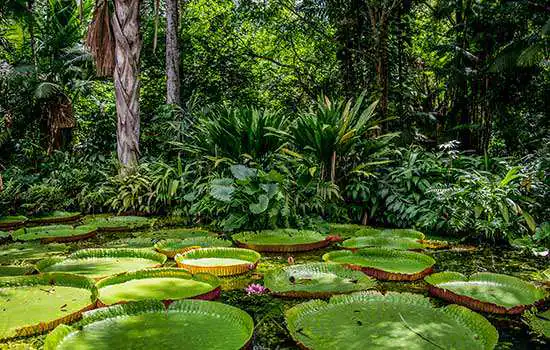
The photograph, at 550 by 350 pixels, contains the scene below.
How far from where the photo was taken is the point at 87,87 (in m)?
8.52

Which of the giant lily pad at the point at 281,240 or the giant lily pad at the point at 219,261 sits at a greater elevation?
the giant lily pad at the point at 281,240

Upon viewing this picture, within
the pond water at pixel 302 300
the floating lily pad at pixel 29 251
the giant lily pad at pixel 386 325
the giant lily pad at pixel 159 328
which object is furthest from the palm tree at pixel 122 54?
the giant lily pad at pixel 386 325

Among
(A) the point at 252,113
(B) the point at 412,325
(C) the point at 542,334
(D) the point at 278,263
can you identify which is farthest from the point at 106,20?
(C) the point at 542,334

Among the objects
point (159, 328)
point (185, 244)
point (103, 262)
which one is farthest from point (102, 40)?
point (159, 328)

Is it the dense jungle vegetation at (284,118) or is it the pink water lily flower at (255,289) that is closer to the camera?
the pink water lily flower at (255,289)

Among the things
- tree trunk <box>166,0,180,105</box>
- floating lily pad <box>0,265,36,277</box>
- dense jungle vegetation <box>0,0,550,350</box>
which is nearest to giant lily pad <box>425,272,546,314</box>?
dense jungle vegetation <box>0,0,550,350</box>

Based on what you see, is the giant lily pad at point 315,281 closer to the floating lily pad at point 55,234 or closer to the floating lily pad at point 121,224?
the floating lily pad at point 55,234

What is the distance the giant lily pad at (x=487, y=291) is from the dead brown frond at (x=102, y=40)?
4.99 meters

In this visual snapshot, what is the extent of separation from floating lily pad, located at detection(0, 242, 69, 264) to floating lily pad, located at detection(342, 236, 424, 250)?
91.0 inches

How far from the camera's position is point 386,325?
5.50 feet

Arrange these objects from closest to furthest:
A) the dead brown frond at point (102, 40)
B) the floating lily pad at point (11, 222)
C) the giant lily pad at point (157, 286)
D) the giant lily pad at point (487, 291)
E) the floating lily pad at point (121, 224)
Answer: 1. the giant lily pad at point (487, 291)
2. the giant lily pad at point (157, 286)
3. the floating lily pad at point (121, 224)
4. the floating lily pad at point (11, 222)
5. the dead brown frond at point (102, 40)

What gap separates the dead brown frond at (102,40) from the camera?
530 centimetres

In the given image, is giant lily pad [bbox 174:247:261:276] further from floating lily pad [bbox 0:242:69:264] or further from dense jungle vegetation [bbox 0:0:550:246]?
floating lily pad [bbox 0:242:69:264]

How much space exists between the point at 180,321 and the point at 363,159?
3330 mm
